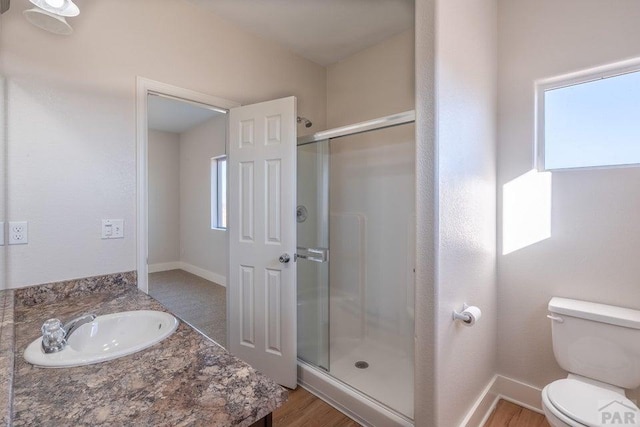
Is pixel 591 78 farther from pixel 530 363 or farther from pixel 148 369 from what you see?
pixel 148 369

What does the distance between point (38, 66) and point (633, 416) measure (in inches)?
126

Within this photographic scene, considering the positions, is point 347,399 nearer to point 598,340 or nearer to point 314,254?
point 314,254

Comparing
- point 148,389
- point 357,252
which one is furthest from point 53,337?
point 357,252

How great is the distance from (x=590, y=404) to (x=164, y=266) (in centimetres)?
573

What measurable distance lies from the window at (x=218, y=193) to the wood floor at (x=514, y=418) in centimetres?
410

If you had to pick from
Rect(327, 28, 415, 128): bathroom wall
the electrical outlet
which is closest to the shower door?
Rect(327, 28, 415, 128): bathroom wall

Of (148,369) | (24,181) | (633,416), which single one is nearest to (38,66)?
(24,181)

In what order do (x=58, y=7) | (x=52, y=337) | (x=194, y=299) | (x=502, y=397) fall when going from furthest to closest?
1. (x=194, y=299)
2. (x=502, y=397)
3. (x=58, y=7)
4. (x=52, y=337)

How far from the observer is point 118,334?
4.02ft

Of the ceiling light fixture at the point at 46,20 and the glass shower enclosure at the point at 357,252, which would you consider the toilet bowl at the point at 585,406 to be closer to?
the glass shower enclosure at the point at 357,252

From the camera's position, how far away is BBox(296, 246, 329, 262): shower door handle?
2.29 meters

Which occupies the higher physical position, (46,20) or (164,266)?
(46,20)

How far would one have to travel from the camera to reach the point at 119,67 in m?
1.67

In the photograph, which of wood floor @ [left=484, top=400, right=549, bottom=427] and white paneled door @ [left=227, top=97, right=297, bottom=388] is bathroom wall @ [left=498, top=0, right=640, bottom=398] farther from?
white paneled door @ [left=227, top=97, right=297, bottom=388]
